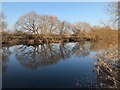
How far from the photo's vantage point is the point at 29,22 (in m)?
19.6

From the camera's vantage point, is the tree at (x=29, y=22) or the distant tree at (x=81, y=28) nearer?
the tree at (x=29, y=22)

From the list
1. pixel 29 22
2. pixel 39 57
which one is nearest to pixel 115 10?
pixel 39 57

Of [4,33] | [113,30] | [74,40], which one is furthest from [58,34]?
[113,30]

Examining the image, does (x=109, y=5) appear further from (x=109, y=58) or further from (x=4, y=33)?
(x=4, y=33)

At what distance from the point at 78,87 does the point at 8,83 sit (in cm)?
225

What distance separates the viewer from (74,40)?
886 inches

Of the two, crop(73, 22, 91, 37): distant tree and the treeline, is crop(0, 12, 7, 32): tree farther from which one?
crop(73, 22, 91, 37): distant tree

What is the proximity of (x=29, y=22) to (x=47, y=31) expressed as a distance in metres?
1.89

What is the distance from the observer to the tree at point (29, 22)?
1908cm

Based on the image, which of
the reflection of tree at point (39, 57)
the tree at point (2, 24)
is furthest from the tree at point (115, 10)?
the tree at point (2, 24)

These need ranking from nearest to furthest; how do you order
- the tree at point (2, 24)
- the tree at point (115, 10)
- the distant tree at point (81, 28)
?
the tree at point (115, 10), the tree at point (2, 24), the distant tree at point (81, 28)

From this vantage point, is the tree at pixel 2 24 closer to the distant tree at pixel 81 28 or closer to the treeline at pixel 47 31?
the treeline at pixel 47 31

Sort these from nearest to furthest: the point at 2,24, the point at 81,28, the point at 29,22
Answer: the point at 2,24 → the point at 29,22 → the point at 81,28

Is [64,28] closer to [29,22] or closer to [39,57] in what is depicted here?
[29,22]
